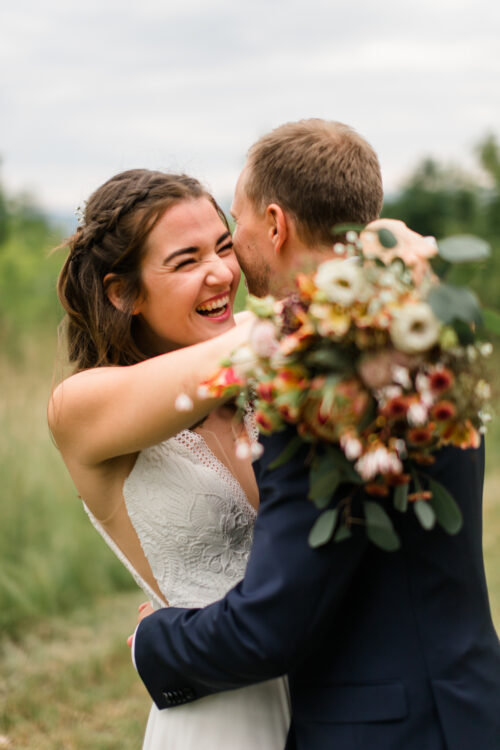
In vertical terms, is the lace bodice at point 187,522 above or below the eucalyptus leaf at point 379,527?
below

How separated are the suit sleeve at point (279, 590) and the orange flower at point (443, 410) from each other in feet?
1.30

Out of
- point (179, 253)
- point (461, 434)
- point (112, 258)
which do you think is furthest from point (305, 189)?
point (461, 434)

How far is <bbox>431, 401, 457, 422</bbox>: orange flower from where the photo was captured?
171cm

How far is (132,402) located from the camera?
2.35 meters

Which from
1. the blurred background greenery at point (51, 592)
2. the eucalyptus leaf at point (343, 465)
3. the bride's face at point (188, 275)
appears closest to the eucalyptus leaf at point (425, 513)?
the eucalyptus leaf at point (343, 465)

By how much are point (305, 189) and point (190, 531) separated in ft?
3.65

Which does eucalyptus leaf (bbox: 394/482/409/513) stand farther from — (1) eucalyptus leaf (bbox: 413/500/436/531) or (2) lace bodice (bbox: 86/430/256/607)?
(2) lace bodice (bbox: 86/430/256/607)

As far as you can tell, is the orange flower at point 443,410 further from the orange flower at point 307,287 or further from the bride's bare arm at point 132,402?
the bride's bare arm at point 132,402

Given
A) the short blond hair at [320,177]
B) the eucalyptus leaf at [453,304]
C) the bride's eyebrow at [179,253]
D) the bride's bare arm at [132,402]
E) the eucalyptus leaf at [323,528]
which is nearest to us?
the eucalyptus leaf at [453,304]

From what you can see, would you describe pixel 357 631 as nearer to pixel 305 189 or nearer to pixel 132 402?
pixel 132 402

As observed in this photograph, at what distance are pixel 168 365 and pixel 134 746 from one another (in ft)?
11.9

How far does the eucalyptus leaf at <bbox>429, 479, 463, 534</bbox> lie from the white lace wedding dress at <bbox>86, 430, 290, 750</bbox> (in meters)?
0.94

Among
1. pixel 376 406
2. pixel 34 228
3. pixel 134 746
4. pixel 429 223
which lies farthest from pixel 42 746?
pixel 429 223

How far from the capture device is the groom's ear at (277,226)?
261 centimetres
